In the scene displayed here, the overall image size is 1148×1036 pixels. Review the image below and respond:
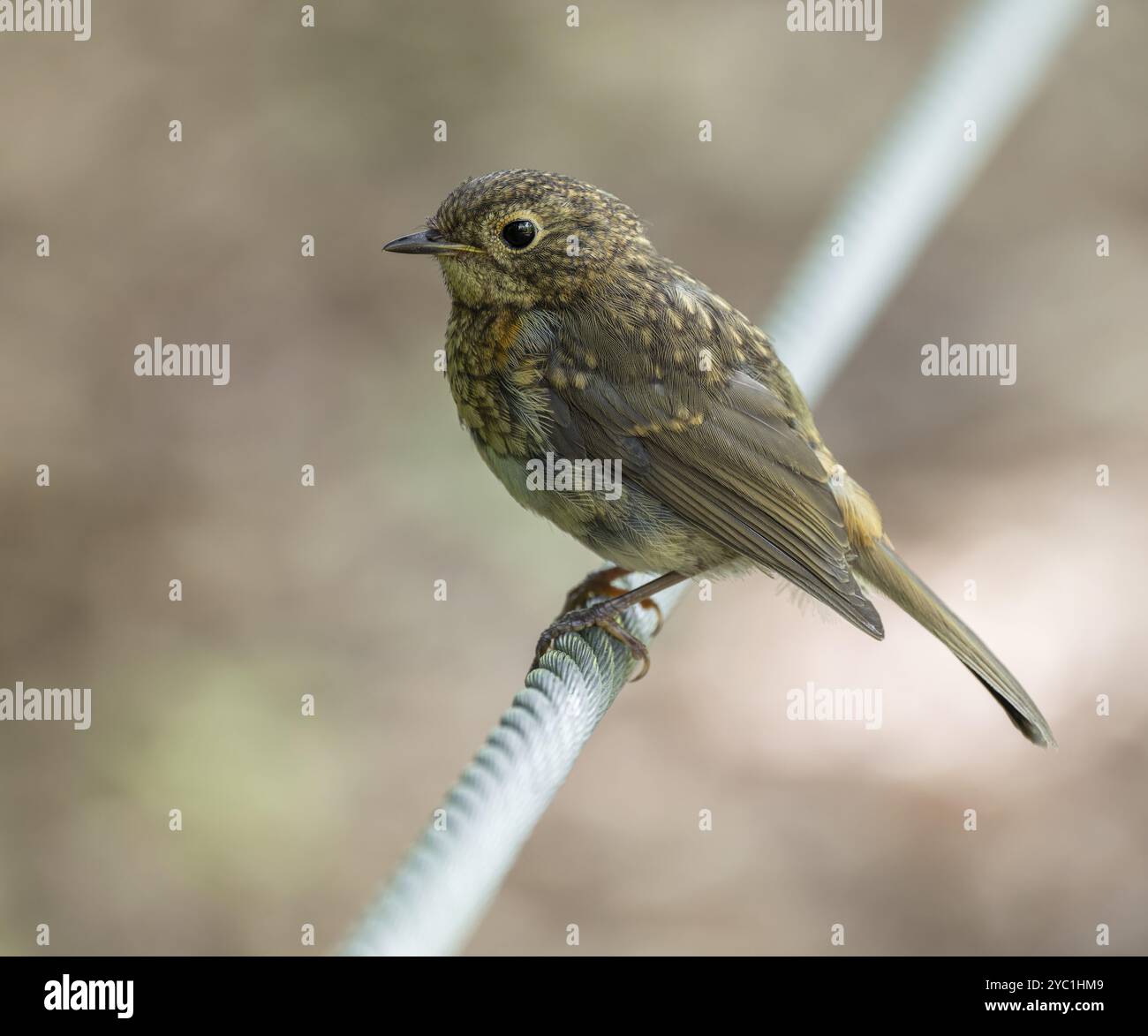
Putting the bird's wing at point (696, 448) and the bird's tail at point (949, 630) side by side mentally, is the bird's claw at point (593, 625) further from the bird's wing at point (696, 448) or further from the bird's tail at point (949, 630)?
the bird's tail at point (949, 630)

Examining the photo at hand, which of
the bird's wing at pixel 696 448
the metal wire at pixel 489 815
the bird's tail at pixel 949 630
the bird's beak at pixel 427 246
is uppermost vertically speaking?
the bird's beak at pixel 427 246

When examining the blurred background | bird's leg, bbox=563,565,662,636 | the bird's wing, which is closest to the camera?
the bird's wing

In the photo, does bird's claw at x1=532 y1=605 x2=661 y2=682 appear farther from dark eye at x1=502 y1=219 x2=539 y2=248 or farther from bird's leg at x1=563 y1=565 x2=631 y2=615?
dark eye at x1=502 y1=219 x2=539 y2=248

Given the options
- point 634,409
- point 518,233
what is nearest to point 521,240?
point 518,233

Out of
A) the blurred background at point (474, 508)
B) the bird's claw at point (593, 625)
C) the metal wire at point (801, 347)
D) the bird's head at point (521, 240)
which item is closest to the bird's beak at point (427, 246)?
the bird's head at point (521, 240)

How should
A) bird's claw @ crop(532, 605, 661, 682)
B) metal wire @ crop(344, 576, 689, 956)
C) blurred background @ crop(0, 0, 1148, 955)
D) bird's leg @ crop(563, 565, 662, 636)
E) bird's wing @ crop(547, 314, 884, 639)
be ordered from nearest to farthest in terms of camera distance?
metal wire @ crop(344, 576, 689, 956), bird's claw @ crop(532, 605, 661, 682), bird's wing @ crop(547, 314, 884, 639), bird's leg @ crop(563, 565, 662, 636), blurred background @ crop(0, 0, 1148, 955)

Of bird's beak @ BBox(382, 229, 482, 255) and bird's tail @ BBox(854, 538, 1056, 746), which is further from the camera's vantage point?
bird's beak @ BBox(382, 229, 482, 255)

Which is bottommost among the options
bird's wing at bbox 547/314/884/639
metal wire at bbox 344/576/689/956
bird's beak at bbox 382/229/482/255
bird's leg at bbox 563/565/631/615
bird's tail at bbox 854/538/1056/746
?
metal wire at bbox 344/576/689/956

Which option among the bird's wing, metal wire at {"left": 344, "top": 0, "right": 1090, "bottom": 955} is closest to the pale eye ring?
the bird's wing
